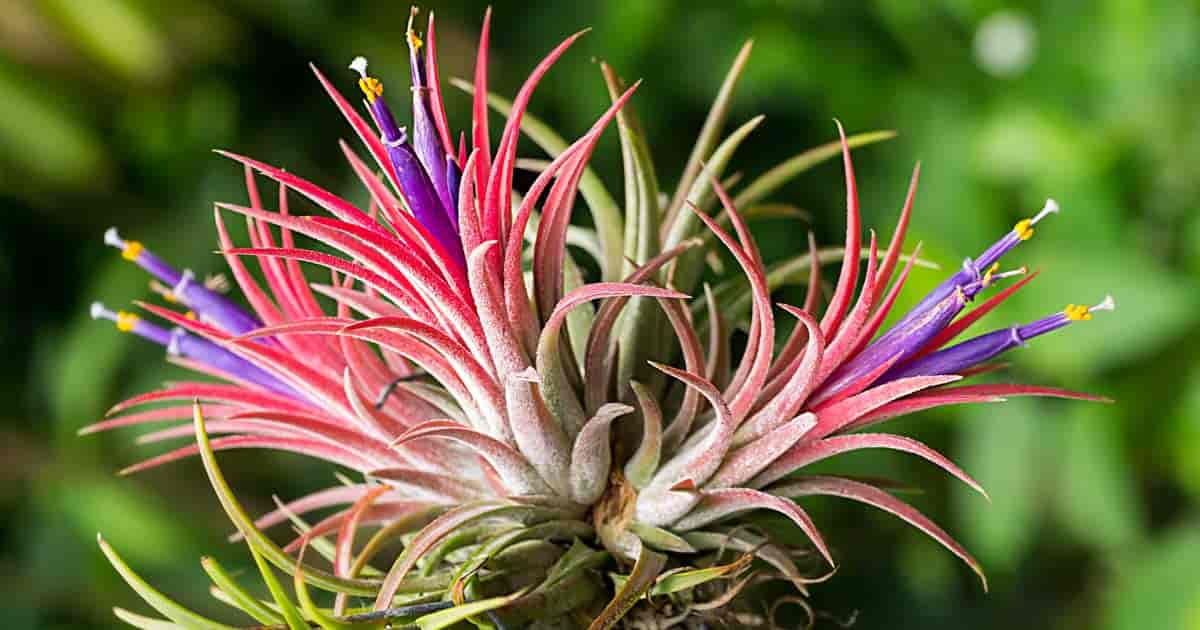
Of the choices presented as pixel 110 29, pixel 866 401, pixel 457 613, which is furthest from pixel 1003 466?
pixel 110 29

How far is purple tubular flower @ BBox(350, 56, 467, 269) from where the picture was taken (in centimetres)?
44

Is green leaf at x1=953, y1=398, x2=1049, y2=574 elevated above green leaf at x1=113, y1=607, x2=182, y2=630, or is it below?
below

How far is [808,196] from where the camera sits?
1.78m

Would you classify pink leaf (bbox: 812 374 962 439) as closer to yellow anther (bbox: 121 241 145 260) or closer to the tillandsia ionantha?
the tillandsia ionantha

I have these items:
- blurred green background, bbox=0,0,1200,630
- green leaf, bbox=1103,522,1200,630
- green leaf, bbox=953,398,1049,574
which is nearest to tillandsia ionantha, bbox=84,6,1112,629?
blurred green background, bbox=0,0,1200,630

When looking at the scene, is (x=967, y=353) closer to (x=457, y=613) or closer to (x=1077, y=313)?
(x=1077, y=313)

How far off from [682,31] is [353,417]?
1.42m

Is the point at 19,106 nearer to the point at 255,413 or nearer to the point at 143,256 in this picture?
the point at 143,256

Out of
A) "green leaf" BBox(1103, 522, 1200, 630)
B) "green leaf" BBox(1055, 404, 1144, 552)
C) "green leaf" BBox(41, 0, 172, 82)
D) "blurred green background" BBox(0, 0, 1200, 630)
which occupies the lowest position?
"green leaf" BBox(1103, 522, 1200, 630)

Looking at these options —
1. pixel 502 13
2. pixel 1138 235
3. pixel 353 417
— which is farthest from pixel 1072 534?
pixel 353 417

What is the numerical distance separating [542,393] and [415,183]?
108 mm

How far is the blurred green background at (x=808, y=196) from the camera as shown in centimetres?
160

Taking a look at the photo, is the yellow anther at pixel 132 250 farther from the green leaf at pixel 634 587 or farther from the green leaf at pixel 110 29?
the green leaf at pixel 110 29

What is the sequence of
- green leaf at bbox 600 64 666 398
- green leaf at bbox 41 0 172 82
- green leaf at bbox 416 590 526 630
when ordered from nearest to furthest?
green leaf at bbox 416 590 526 630 < green leaf at bbox 600 64 666 398 < green leaf at bbox 41 0 172 82
